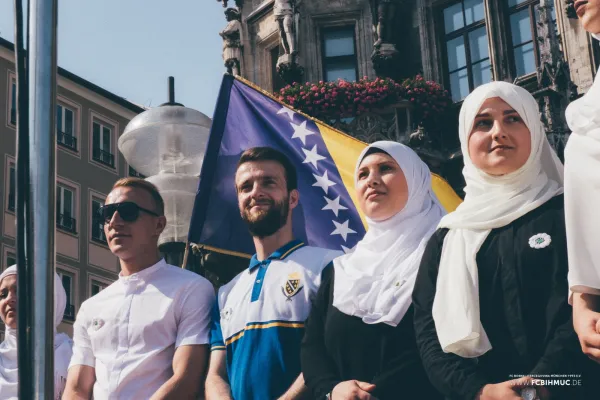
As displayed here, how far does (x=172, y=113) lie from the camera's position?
851 centimetres

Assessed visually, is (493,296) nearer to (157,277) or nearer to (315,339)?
(315,339)

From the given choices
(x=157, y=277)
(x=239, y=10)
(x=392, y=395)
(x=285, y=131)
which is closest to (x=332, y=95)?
(x=239, y=10)

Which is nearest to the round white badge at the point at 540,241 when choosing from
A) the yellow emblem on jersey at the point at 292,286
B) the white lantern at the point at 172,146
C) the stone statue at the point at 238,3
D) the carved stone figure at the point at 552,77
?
the yellow emblem on jersey at the point at 292,286

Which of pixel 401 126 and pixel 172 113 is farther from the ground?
pixel 401 126

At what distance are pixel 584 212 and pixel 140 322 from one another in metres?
2.67

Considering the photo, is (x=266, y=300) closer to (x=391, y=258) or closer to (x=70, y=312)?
(x=391, y=258)

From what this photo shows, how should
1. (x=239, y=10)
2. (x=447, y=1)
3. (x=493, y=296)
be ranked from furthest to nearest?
(x=239, y=10) → (x=447, y=1) → (x=493, y=296)

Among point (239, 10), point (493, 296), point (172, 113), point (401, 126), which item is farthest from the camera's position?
point (239, 10)

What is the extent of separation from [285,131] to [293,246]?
3.04 metres

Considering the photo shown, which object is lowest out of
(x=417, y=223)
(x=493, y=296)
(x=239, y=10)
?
(x=493, y=296)

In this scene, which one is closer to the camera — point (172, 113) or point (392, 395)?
point (392, 395)

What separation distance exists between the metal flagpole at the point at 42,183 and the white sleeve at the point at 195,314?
1.80m

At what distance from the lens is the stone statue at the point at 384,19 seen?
18.6 metres

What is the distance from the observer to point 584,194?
409 centimetres
